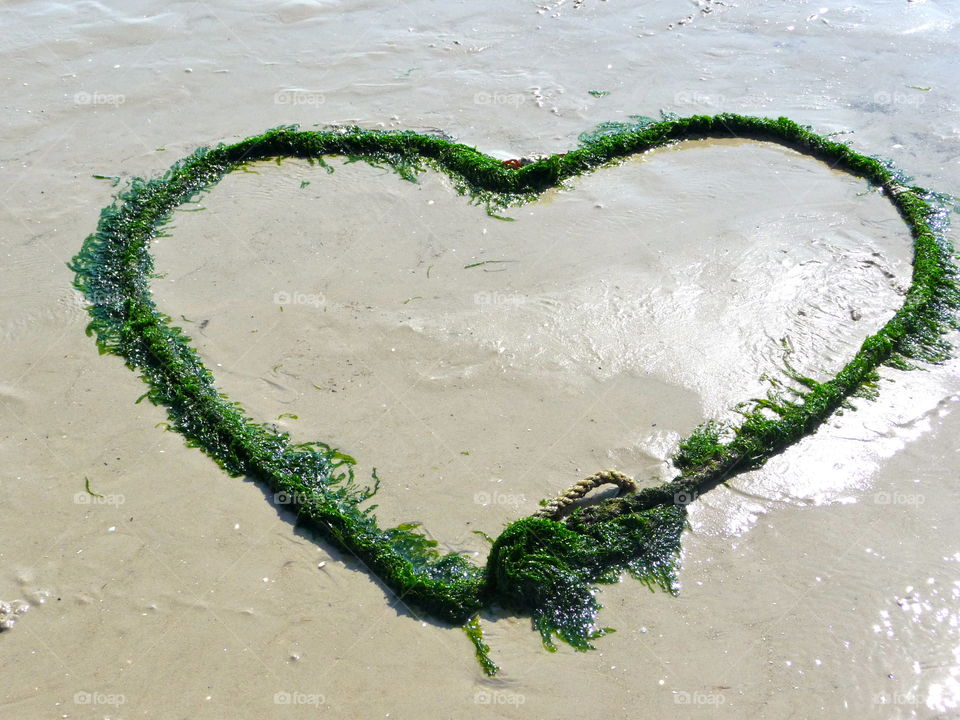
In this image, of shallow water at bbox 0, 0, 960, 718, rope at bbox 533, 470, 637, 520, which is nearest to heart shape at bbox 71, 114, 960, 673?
rope at bbox 533, 470, 637, 520

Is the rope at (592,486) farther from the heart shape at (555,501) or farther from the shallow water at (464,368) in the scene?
the shallow water at (464,368)

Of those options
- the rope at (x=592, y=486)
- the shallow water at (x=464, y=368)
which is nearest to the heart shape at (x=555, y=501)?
the rope at (x=592, y=486)

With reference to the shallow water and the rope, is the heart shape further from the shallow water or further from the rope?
the shallow water

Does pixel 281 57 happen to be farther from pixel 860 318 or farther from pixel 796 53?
pixel 860 318

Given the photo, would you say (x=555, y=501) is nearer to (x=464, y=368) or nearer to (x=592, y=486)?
(x=592, y=486)

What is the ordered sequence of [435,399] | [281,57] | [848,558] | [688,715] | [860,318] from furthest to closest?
1. [281,57]
2. [860,318]
3. [435,399]
4. [848,558]
5. [688,715]

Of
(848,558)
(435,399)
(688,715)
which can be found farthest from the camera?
(435,399)

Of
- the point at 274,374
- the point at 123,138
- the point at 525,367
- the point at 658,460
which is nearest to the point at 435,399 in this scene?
the point at 525,367
